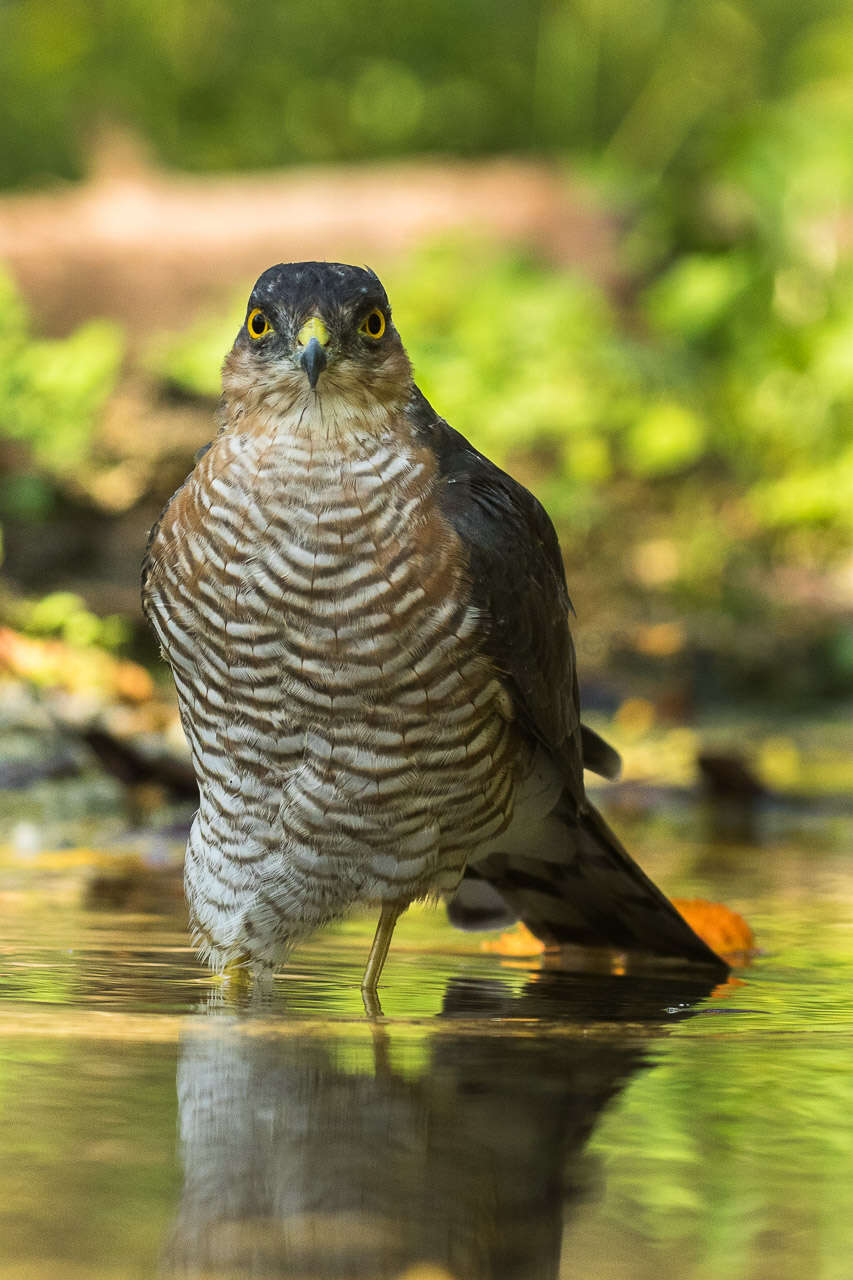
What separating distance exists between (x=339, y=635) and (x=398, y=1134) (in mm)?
1091

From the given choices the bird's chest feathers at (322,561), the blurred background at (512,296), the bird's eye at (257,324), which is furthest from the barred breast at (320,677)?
the blurred background at (512,296)

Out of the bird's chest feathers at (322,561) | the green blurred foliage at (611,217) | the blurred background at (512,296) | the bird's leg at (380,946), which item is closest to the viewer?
the bird's chest feathers at (322,561)

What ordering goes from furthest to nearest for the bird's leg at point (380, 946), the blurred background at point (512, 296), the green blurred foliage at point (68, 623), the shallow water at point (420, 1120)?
the blurred background at point (512, 296) < the green blurred foliage at point (68, 623) < the bird's leg at point (380, 946) < the shallow water at point (420, 1120)

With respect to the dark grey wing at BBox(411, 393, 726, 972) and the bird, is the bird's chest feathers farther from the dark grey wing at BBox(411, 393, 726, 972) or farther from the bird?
the dark grey wing at BBox(411, 393, 726, 972)

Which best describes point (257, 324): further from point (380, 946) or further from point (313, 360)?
point (380, 946)

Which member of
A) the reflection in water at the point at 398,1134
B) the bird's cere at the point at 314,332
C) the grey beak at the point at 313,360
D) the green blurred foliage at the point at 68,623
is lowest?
the reflection in water at the point at 398,1134

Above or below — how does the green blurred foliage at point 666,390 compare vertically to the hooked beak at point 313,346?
above

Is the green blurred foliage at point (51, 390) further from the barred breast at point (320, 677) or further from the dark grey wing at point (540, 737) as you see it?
the barred breast at point (320, 677)

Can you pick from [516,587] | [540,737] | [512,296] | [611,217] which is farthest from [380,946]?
[611,217]

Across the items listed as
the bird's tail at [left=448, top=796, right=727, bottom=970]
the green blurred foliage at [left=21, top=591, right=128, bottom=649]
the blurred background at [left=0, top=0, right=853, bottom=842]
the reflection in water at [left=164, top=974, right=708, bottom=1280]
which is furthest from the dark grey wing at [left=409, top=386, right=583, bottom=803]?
the green blurred foliage at [left=21, top=591, right=128, bottom=649]

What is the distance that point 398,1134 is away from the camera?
2.06 metres

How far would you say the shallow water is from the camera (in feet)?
5.35

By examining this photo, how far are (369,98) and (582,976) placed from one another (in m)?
15.8

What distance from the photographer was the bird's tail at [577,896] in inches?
138
